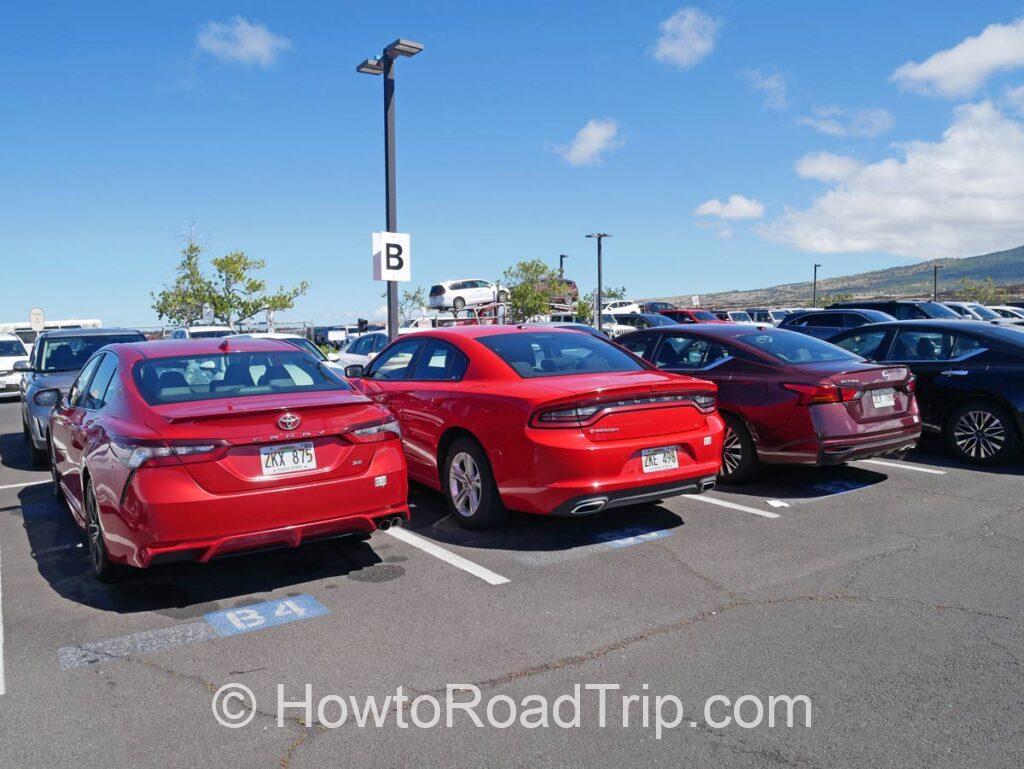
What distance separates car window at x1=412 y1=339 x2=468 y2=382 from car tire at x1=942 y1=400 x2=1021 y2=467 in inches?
224

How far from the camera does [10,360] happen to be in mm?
20578

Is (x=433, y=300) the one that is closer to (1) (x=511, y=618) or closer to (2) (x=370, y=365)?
(2) (x=370, y=365)

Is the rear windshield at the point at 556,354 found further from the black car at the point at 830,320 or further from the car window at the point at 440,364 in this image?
the black car at the point at 830,320

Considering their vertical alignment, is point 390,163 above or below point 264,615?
above

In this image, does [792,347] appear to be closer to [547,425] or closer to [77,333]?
[547,425]

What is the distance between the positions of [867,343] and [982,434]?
6.29 feet

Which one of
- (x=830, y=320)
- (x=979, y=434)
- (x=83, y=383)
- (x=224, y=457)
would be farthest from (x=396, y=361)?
(x=830, y=320)

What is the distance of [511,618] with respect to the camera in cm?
444

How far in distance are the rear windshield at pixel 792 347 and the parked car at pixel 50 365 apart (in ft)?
24.7

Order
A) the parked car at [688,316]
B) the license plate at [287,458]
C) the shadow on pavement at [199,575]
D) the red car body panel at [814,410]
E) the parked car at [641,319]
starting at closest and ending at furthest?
the license plate at [287,458] < the shadow on pavement at [199,575] < the red car body panel at [814,410] < the parked car at [641,319] < the parked car at [688,316]

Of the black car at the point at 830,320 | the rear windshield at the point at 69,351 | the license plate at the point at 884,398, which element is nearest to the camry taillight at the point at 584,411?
the license plate at the point at 884,398

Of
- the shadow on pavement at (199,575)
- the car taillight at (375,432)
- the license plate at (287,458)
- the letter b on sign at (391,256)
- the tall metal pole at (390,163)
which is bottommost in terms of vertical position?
the shadow on pavement at (199,575)

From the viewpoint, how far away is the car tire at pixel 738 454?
752 cm

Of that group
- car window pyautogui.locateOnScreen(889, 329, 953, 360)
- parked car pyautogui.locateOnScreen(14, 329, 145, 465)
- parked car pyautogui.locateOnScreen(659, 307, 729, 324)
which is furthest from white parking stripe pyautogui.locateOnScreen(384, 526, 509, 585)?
parked car pyautogui.locateOnScreen(659, 307, 729, 324)
